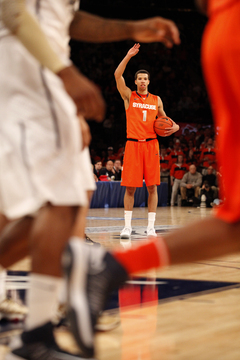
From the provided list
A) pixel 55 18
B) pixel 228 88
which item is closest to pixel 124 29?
pixel 55 18

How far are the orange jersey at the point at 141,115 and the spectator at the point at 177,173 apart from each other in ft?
27.1

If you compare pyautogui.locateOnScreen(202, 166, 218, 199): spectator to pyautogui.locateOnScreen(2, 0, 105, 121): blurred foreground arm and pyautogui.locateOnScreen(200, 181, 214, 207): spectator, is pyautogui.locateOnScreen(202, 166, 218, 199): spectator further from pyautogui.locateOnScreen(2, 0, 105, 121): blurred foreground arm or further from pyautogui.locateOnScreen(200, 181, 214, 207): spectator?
pyautogui.locateOnScreen(2, 0, 105, 121): blurred foreground arm

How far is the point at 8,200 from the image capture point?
1426 millimetres

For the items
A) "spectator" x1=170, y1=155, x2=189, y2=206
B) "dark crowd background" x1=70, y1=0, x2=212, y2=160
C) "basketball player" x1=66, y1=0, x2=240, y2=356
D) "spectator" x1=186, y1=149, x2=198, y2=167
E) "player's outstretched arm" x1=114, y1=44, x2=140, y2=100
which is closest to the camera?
"basketball player" x1=66, y1=0, x2=240, y2=356

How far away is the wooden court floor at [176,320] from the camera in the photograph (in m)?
1.62

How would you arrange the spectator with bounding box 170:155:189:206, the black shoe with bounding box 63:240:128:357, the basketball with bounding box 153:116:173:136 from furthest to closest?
the spectator with bounding box 170:155:189:206 < the basketball with bounding box 153:116:173:136 < the black shoe with bounding box 63:240:128:357

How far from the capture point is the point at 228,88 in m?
1.38

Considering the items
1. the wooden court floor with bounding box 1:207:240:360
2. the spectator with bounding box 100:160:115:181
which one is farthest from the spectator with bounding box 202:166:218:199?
the wooden court floor with bounding box 1:207:240:360

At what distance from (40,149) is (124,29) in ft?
2.22

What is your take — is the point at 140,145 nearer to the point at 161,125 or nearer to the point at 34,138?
the point at 161,125

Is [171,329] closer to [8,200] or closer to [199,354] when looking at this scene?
[199,354]

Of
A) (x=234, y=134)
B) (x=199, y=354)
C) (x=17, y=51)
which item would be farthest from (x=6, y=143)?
(x=199, y=354)

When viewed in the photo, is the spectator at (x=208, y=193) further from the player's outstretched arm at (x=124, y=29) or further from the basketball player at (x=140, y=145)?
the player's outstretched arm at (x=124, y=29)

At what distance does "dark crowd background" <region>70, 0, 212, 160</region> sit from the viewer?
1579 cm
